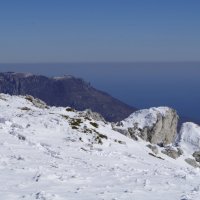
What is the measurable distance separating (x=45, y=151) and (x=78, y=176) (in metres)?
9.99

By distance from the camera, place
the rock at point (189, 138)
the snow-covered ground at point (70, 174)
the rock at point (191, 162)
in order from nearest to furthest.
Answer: the snow-covered ground at point (70, 174) < the rock at point (191, 162) < the rock at point (189, 138)

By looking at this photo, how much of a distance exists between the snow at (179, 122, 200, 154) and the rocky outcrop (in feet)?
11.2

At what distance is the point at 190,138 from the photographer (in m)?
80.1

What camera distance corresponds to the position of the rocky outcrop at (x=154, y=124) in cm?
7704

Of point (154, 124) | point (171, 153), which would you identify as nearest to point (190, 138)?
point (154, 124)

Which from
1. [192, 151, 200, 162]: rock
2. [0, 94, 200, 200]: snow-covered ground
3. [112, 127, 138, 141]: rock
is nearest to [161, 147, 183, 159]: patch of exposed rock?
[112, 127, 138, 141]: rock

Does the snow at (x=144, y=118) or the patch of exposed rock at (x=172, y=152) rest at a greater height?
the snow at (x=144, y=118)

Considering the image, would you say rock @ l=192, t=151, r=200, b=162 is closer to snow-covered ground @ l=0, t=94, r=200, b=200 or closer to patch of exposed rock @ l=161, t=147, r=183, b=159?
patch of exposed rock @ l=161, t=147, r=183, b=159

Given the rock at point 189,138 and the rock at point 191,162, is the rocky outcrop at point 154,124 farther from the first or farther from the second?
the rock at point 191,162

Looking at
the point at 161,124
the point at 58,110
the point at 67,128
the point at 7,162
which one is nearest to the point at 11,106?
the point at 58,110

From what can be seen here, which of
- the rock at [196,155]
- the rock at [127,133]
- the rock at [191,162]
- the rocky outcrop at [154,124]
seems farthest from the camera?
the rocky outcrop at [154,124]

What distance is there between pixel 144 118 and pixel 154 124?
8.81 feet

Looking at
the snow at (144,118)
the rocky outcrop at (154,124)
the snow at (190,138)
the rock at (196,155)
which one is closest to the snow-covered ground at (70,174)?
the rock at (196,155)

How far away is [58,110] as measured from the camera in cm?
6531
